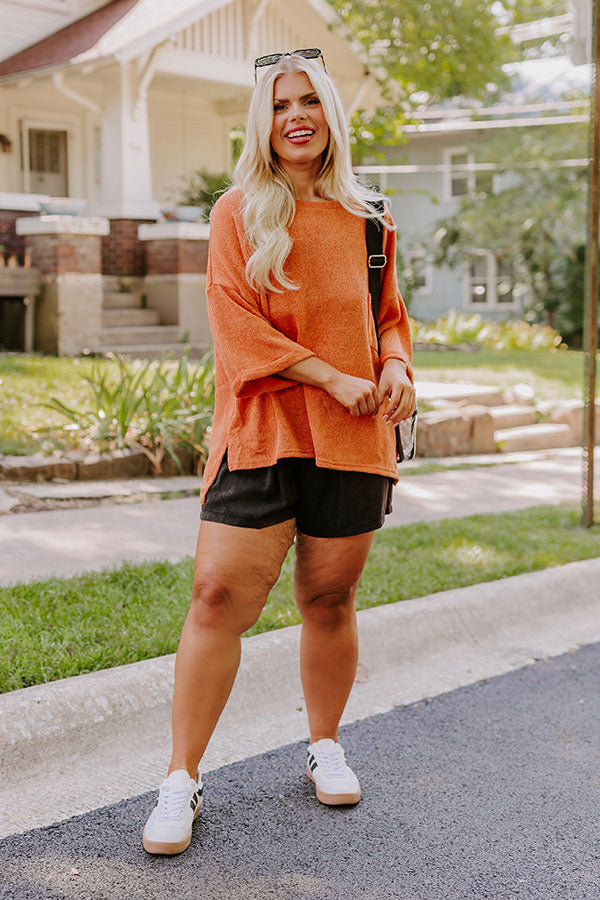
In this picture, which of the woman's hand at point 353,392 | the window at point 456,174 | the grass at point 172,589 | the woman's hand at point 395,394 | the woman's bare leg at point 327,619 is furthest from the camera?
the window at point 456,174

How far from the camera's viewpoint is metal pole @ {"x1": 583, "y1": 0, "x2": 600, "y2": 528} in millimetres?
6141

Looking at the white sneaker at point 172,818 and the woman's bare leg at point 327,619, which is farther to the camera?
the woman's bare leg at point 327,619

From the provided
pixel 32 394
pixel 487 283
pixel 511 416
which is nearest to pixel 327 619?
pixel 32 394

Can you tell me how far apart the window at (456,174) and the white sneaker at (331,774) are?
84.9ft

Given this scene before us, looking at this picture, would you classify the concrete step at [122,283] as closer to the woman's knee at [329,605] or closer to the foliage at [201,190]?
the foliage at [201,190]

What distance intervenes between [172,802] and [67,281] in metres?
9.42

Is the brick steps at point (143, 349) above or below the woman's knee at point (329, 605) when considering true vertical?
above

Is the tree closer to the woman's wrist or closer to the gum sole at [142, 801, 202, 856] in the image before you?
the woman's wrist

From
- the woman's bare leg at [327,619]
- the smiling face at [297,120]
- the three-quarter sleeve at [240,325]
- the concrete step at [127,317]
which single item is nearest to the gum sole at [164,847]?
the woman's bare leg at [327,619]

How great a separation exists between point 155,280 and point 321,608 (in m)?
10.7

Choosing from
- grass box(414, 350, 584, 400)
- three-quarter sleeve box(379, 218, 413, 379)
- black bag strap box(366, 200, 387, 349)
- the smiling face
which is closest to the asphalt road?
three-quarter sleeve box(379, 218, 413, 379)

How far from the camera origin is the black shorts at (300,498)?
279 cm

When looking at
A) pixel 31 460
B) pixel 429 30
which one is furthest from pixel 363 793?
pixel 429 30

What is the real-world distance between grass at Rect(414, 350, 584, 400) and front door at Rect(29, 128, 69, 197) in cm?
636
